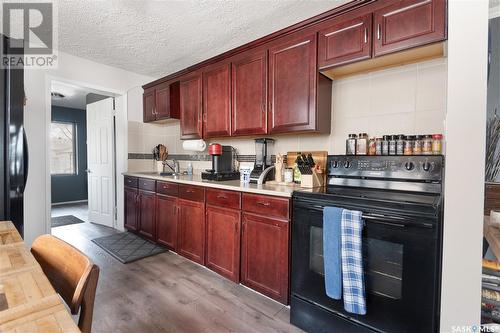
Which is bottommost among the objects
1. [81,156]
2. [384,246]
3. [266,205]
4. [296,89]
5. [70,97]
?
[384,246]

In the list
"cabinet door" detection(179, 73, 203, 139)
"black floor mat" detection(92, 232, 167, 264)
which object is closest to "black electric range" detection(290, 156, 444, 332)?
"cabinet door" detection(179, 73, 203, 139)

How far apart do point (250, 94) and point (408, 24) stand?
4.35 ft

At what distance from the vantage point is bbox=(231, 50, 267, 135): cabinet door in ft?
7.49

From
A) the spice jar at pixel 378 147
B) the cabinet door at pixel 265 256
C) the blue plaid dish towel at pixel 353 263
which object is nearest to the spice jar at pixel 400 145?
the spice jar at pixel 378 147

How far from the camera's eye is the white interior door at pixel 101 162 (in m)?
3.82

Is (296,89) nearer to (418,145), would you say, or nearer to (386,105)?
(386,105)

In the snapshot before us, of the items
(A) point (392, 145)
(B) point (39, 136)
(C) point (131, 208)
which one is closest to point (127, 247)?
(C) point (131, 208)

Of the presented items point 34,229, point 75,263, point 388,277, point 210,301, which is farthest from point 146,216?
point 388,277

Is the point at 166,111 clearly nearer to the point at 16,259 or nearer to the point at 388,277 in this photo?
the point at 16,259

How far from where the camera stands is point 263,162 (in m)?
2.55

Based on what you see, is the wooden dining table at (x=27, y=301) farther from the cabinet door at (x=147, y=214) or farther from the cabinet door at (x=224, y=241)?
the cabinet door at (x=147, y=214)

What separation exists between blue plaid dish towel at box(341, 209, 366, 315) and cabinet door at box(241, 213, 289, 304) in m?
0.46

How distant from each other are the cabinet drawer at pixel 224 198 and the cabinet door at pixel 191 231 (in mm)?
155

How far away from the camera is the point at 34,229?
9.45ft
